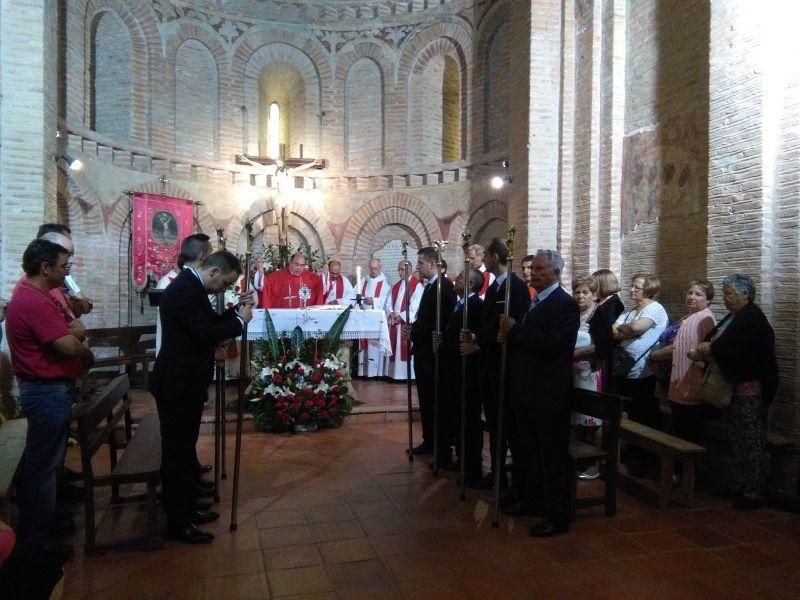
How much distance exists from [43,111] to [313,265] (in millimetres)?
6374

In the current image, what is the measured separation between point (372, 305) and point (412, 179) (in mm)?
4046

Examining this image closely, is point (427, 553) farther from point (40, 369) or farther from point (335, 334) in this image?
point (335, 334)

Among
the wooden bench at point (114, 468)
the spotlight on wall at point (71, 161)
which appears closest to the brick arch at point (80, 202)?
the spotlight on wall at point (71, 161)

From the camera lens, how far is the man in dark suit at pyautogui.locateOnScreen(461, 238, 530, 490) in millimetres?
4855

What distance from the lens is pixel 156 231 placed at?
12.1 m

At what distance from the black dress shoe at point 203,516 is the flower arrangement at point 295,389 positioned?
100 inches

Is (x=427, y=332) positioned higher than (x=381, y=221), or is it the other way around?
(x=381, y=221)

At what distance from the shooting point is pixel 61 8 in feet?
34.8

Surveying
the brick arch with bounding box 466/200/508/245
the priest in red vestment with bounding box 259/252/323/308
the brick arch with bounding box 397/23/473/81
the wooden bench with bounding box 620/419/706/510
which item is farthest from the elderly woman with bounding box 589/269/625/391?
the brick arch with bounding box 397/23/473/81

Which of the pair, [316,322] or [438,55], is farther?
[438,55]

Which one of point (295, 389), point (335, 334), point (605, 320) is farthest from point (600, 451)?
point (335, 334)

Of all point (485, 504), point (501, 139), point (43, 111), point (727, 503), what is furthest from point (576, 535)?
point (501, 139)

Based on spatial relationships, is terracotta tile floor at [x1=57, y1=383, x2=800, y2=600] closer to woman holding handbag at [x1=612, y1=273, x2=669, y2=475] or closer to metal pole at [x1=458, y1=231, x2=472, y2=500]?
metal pole at [x1=458, y1=231, x2=472, y2=500]

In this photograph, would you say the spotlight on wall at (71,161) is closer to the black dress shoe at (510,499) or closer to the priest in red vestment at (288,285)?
the priest in red vestment at (288,285)
